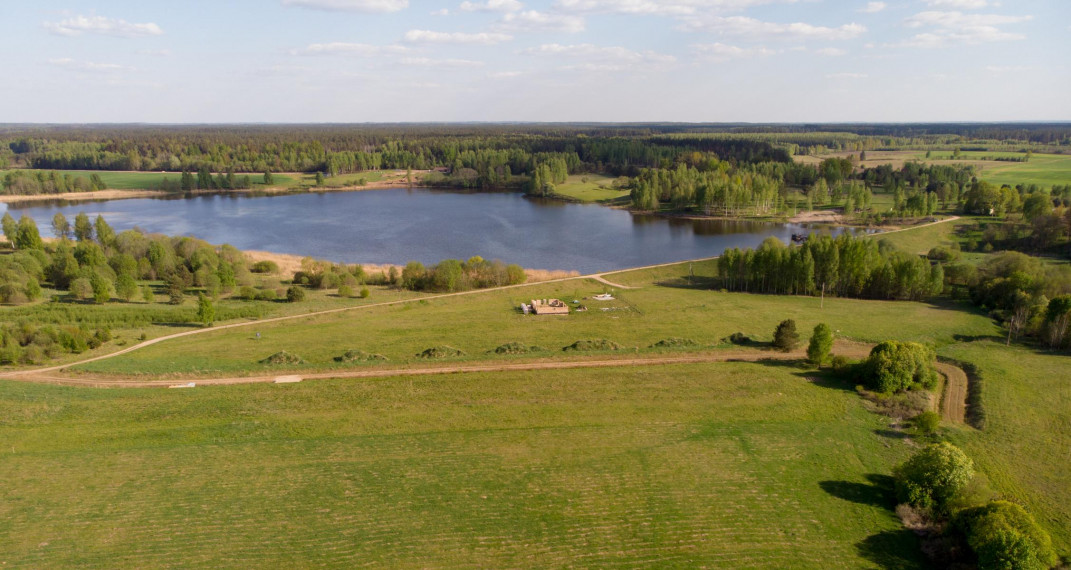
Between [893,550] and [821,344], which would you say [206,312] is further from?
[893,550]

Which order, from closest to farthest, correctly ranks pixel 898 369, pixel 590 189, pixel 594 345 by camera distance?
pixel 898 369 < pixel 594 345 < pixel 590 189

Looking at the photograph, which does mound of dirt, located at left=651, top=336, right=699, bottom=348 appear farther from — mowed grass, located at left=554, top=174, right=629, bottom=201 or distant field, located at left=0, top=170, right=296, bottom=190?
distant field, located at left=0, top=170, right=296, bottom=190

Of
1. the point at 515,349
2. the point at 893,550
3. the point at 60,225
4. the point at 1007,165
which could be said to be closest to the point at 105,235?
the point at 60,225

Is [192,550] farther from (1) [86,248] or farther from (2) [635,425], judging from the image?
(1) [86,248]

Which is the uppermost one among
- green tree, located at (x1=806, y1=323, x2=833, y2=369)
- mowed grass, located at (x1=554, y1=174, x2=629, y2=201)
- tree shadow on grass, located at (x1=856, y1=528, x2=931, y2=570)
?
mowed grass, located at (x1=554, y1=174, x2=629, y2=201)

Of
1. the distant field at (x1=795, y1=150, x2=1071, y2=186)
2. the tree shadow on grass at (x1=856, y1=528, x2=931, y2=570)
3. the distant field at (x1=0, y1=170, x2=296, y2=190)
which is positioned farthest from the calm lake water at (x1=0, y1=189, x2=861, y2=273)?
the distant field at (x1=795, y1=150, x2=1071, y2=186)

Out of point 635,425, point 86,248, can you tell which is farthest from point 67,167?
point 635,425
